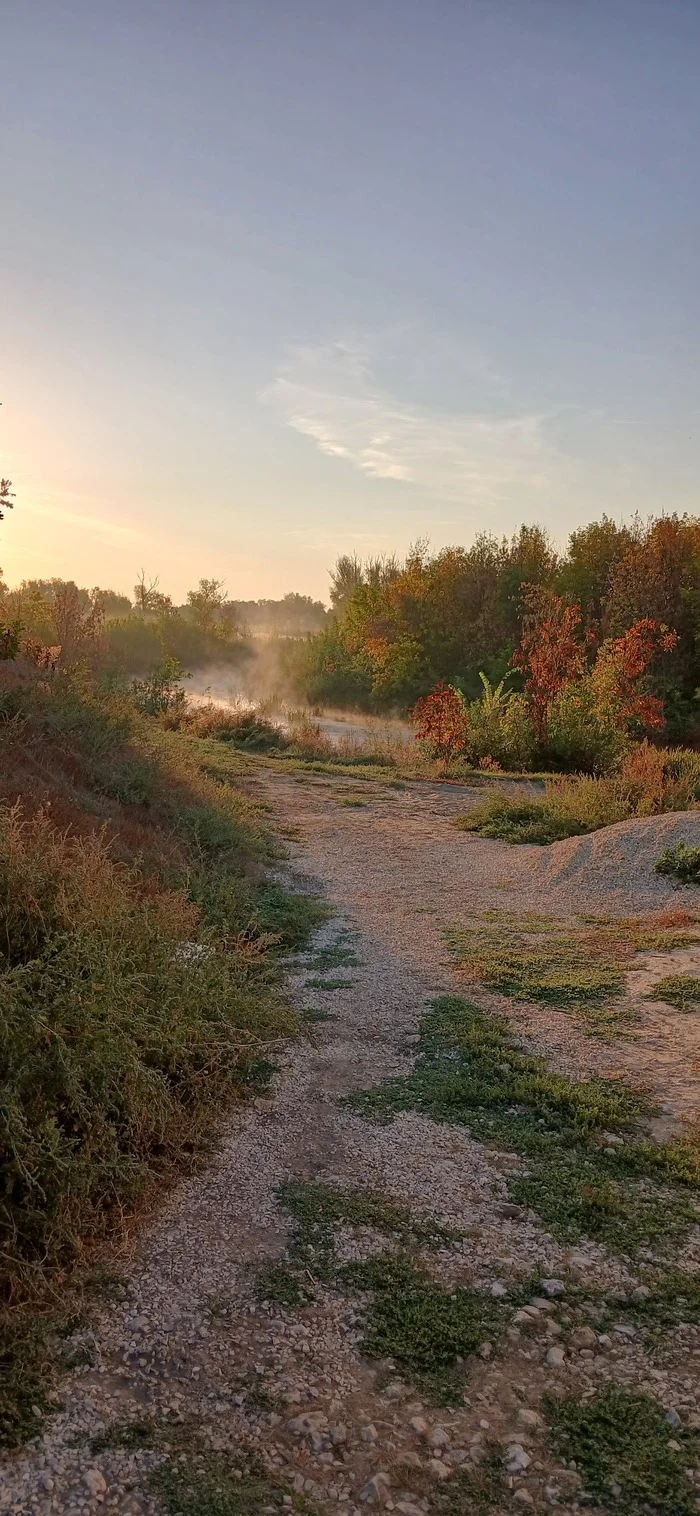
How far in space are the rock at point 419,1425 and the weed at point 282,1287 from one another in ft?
1.74

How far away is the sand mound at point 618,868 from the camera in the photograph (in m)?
8.14

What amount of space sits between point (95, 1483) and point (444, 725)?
14181mm

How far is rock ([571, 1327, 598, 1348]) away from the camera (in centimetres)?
286

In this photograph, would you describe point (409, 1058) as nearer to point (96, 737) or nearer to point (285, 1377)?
point (285, 1377)

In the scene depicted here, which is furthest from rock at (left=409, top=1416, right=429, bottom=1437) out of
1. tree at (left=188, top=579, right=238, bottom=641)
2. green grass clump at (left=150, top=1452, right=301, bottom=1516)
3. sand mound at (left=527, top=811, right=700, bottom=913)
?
tree at (left=188, top=579, right=238, bottom=641)

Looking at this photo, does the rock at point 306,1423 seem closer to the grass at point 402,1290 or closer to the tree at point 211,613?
the grass at point 402,1290

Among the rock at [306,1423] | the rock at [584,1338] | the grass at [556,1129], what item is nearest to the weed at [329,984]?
the grass at [556,1129]

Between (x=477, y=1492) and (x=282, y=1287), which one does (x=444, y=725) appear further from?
(x=477, y=1492)

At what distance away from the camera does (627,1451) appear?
247 cm

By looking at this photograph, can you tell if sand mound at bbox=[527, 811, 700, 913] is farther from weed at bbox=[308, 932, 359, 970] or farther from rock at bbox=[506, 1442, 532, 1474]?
rock at bbox=[506, 1442, 532, 1474]

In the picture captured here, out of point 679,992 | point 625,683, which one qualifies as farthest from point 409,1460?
point 625,683

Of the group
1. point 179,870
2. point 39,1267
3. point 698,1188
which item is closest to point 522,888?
point 179,870

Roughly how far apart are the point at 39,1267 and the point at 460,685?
2499 centimetres

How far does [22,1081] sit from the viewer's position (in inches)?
122
